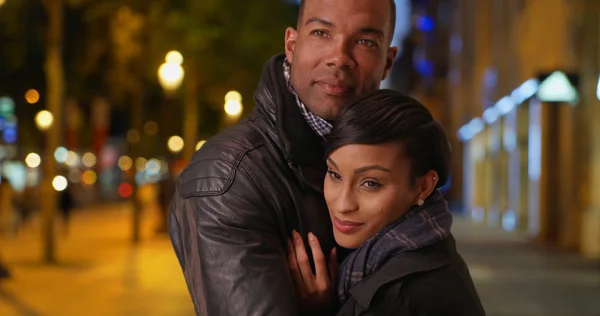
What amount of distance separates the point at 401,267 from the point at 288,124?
0.56 m

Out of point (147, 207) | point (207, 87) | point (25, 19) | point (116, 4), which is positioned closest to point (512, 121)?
point (207, 87)

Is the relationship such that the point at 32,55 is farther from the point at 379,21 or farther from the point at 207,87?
the point at 379,21

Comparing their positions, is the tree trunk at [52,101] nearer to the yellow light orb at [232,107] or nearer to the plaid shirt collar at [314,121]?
the yellow light orb at [232,107]

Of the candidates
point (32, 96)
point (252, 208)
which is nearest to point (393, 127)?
point (252, 208)

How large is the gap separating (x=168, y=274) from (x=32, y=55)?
10890 mm

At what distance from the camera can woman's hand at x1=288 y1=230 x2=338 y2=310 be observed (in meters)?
3.08

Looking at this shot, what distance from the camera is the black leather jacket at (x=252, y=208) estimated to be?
2.92 metres

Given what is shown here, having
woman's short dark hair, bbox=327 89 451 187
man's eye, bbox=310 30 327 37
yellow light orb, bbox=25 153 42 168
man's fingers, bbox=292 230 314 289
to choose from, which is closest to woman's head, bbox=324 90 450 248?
woman's short dark hair, bbox=327 89 451 187

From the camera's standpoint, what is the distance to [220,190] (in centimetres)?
300

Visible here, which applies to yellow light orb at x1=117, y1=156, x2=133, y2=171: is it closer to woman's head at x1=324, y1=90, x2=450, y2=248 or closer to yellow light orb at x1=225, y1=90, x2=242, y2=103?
yellow light orb at x1=225, y1=90, x2=242, y2=103

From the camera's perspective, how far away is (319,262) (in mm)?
3094

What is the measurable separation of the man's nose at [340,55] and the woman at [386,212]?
8.5 inches

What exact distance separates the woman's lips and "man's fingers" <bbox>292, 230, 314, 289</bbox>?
12cm

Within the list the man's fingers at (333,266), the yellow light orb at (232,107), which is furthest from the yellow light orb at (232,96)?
the man's fingers at (333,266)
